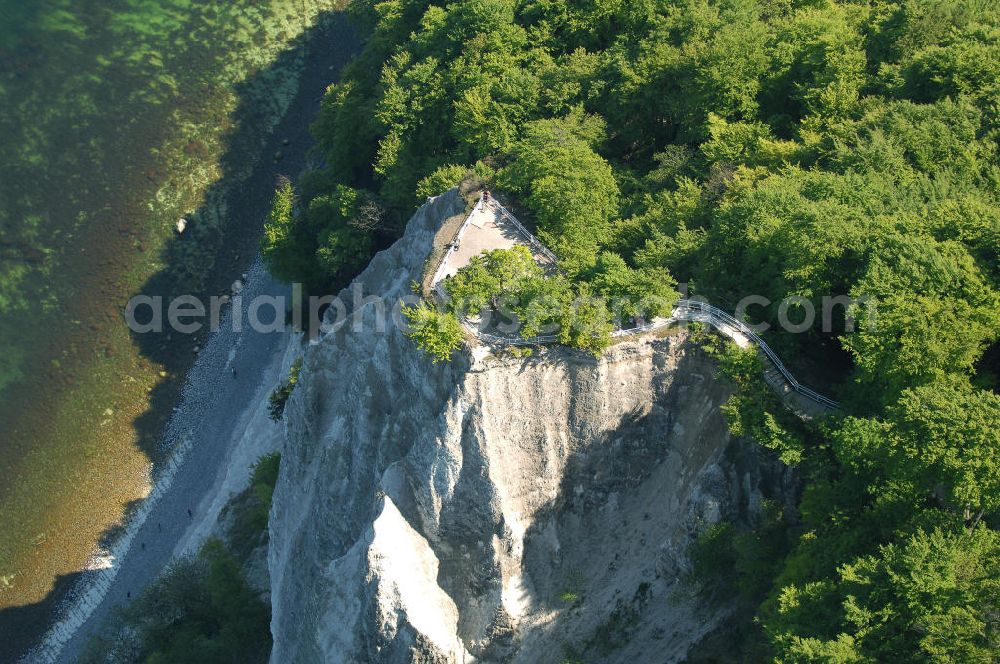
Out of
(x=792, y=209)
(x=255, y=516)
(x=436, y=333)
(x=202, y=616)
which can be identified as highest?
(x=792, y=209)

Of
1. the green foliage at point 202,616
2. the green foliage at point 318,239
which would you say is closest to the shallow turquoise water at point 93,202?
the green foliage at point 202,616

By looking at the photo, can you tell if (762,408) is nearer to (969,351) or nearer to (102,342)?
(969,351)

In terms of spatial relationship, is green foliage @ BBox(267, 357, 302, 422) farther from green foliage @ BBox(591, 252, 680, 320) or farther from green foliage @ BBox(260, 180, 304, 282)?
green foliage @ BBox(591, 252, 680, 320)

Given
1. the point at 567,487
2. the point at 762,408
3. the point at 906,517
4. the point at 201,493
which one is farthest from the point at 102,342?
the point at 906,517

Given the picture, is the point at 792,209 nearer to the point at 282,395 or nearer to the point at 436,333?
the point at 436,333

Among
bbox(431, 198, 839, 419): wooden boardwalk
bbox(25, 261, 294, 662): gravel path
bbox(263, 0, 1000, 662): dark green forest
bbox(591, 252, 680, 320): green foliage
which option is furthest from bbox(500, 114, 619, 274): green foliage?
bbox(25, 261, 294, 662): gravel path

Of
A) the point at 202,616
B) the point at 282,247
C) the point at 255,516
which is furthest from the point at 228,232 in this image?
the point at 202,616
